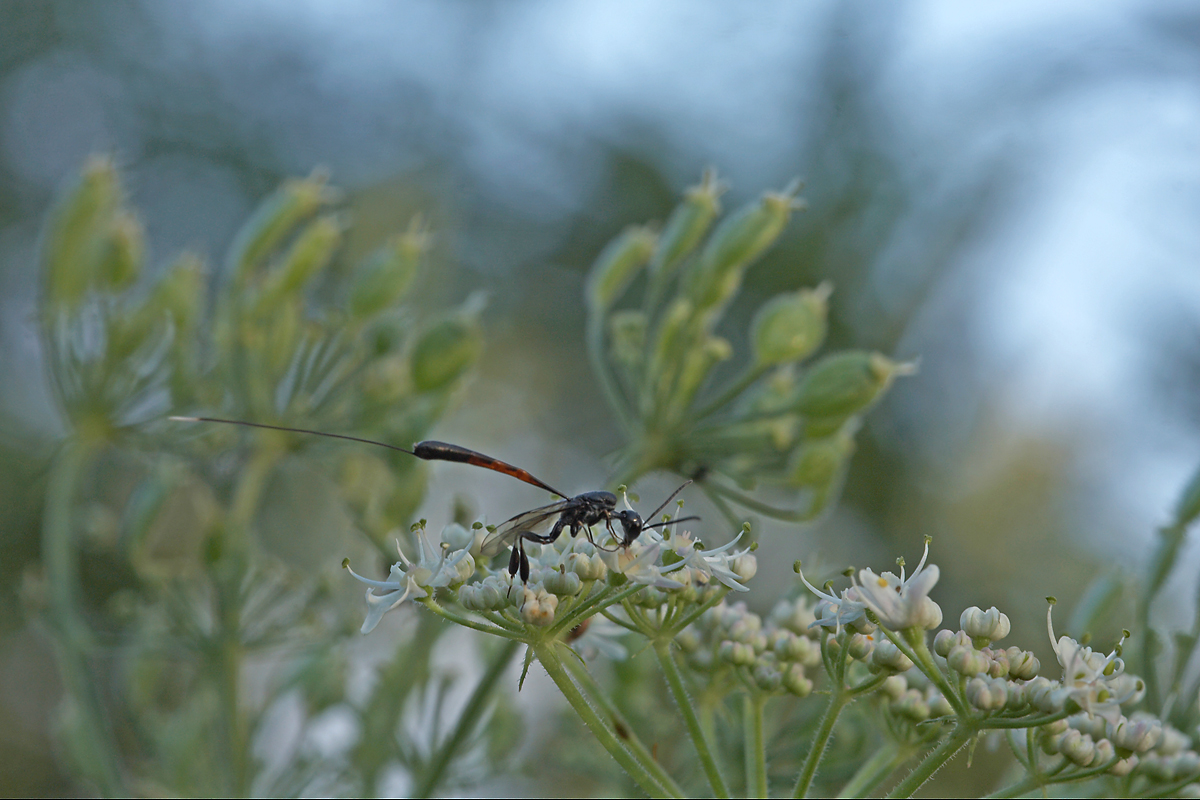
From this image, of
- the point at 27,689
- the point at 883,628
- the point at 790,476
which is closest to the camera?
the point at 883,628

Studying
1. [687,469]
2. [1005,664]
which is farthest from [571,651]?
[687,469]

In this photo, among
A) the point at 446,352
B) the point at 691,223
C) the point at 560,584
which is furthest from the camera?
the point at 691,223

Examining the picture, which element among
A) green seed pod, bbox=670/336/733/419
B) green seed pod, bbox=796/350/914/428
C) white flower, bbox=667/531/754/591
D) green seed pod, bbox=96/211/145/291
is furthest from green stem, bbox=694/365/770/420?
green seed pod, bbox=96/211/145/291

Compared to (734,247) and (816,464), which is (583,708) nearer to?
(816,464)

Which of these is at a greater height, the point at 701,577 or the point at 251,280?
the point at 251,280

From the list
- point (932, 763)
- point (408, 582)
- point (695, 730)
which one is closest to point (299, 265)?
point (408, 582)

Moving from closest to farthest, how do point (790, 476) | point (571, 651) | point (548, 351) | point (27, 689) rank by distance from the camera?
point (571, 651) → point (790, 476) → point (27, 689) → point (548, 351)

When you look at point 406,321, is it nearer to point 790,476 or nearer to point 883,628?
point 790,476
